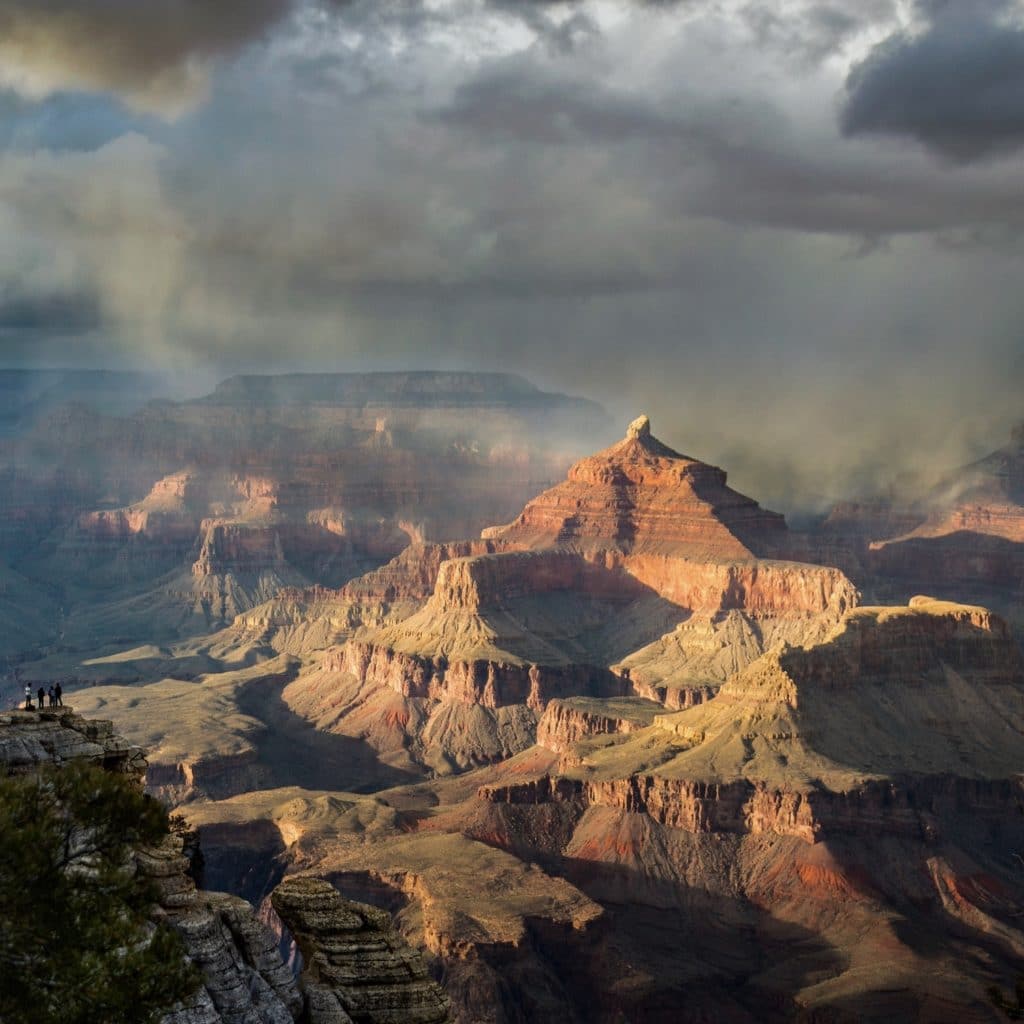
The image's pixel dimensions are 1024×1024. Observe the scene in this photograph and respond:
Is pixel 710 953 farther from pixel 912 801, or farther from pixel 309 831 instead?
pixel 309 831

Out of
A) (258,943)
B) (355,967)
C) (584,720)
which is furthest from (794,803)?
(258,943)

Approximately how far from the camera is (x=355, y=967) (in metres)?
43.6

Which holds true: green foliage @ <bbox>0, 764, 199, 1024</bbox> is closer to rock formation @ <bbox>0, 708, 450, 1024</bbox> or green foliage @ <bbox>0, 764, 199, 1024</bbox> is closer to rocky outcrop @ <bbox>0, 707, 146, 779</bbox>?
rock formation @ <bbox>0, 708, 450, 1024</bbox>

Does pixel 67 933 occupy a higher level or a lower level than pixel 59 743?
lower

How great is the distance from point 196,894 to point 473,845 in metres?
98.9

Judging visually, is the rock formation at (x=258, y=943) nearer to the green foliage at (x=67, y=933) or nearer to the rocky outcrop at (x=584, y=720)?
the green foliage at (x=67, y=933)

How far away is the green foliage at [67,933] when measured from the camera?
1272 inches

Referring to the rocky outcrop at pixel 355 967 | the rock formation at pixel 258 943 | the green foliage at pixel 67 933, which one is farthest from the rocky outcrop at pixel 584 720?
the green foliage at pixel 67 933

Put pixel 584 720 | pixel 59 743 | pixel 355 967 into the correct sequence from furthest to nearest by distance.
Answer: pixel 584 720 < pixel 355 967 < pixel 59 743

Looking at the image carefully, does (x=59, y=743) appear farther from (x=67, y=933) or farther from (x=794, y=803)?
(x=794, y=803)

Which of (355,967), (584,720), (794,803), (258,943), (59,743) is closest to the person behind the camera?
(258,943)

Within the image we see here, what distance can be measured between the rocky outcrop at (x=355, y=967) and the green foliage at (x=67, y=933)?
7.19 meters

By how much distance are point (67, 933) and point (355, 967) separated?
40.1 feet

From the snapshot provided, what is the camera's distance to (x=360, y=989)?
42.6 meters
